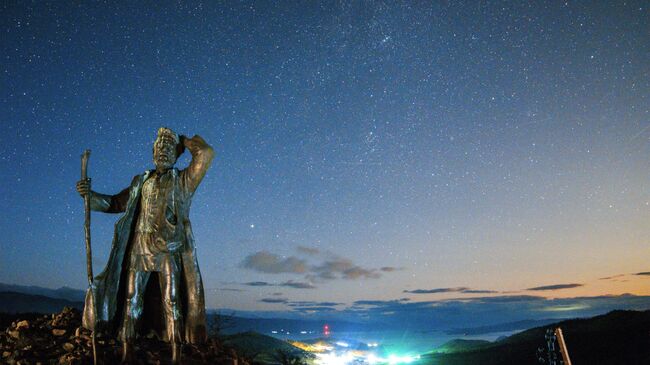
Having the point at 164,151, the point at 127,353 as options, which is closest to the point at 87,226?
A: the point at 164,151

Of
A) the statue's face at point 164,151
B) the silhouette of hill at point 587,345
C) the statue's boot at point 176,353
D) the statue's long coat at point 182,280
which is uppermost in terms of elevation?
the statue's face at point 164,151

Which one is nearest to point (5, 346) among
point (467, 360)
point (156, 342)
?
point (156, 342)

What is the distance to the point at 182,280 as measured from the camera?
9.09 meters

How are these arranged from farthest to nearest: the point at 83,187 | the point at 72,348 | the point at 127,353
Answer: the point at 83,187 → the point at 72,348 → the point at 127,353

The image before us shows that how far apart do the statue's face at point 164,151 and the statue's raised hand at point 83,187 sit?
1228mm

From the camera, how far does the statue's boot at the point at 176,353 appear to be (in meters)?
8.07

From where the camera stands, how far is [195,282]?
905cm

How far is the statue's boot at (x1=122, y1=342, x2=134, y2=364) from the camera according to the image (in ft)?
26.1

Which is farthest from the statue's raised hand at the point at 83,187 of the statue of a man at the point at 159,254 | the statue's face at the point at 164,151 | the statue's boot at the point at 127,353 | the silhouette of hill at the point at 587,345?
the silhouette of hill at the point at 587,345

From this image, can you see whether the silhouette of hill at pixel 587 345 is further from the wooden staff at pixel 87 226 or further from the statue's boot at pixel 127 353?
the wooden staff at pixel 87 226

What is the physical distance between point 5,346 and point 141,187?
342 centimetres

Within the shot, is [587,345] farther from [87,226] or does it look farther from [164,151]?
[87,226]

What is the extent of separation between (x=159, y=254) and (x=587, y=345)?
36499 mm

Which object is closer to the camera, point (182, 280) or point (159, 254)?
point (159, 254)
